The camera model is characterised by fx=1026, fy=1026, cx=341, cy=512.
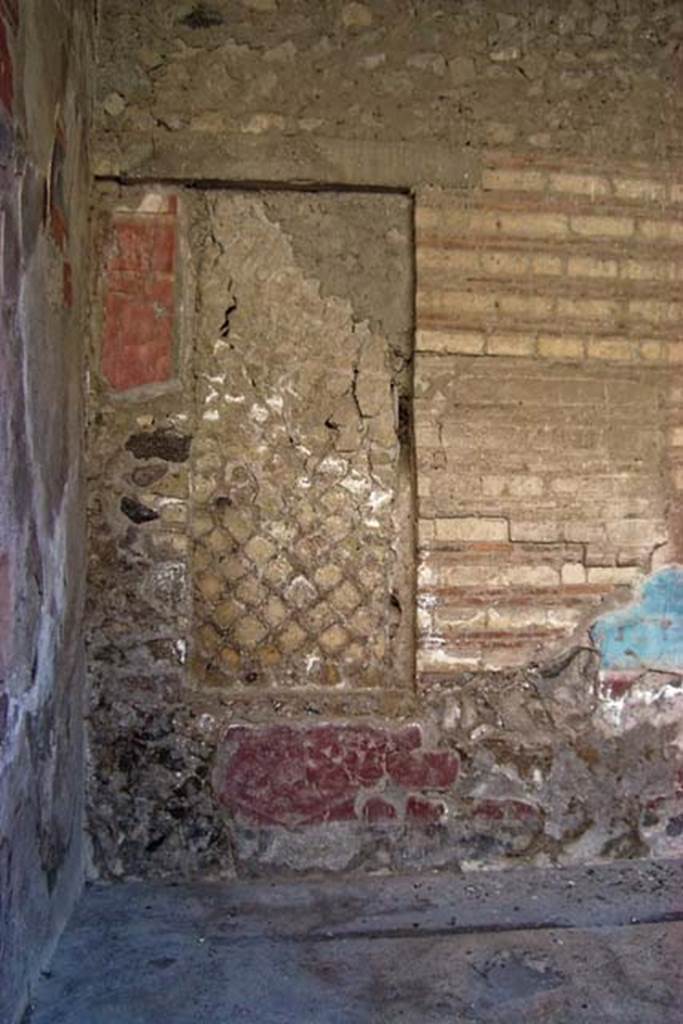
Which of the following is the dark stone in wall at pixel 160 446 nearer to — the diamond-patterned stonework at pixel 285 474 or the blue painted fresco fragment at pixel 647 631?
the diamond-patterned stonework at pixel 285 474

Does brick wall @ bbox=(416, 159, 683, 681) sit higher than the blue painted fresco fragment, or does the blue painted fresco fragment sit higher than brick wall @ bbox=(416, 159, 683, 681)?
brick wall @ bbox=(416, 159, 683, 681)

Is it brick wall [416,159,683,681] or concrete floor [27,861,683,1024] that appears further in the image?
→ brick wall [416,159,683,681]

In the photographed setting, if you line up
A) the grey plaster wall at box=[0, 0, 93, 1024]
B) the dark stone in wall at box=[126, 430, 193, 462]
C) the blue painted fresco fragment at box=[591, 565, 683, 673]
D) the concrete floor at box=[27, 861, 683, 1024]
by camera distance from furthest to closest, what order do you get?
1. the blue painted fresco fragment at box=[591, 565, 683, 673]
2. the dark stone in wall at box=[126, 430, 193, 462]
3. the concrete floor at box=[27, 861, 683, 1024]
4. the grey plaster wall at box=[0, 0, 93, 1024]

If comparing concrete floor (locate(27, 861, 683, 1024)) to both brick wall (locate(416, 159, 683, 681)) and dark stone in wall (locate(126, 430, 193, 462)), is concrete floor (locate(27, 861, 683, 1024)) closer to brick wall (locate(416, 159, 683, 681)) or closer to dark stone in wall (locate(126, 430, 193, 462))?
brick wall (locate(416, 159, 683, 681))

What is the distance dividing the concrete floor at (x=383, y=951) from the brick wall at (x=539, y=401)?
1.96ft

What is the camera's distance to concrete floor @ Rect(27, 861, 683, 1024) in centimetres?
201

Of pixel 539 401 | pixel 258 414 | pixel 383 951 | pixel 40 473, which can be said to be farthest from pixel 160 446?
pixel 383 951

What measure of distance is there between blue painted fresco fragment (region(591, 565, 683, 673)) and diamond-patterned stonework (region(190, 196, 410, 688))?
58cm

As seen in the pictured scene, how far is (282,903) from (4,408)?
1.44 metres

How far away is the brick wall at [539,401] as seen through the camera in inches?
108

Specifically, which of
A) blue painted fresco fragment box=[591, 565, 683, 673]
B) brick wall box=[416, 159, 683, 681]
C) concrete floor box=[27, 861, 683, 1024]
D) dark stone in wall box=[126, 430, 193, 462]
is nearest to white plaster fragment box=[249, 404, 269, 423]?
dark stone in wall box=[126, 430, 193, 462]

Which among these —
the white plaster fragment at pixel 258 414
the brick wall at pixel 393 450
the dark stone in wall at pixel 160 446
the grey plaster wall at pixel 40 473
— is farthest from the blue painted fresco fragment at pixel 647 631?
the grey plaster wall at pixel 40 473

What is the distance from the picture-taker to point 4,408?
5.84 ft

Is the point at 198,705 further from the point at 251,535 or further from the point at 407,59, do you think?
the point at 407,59
